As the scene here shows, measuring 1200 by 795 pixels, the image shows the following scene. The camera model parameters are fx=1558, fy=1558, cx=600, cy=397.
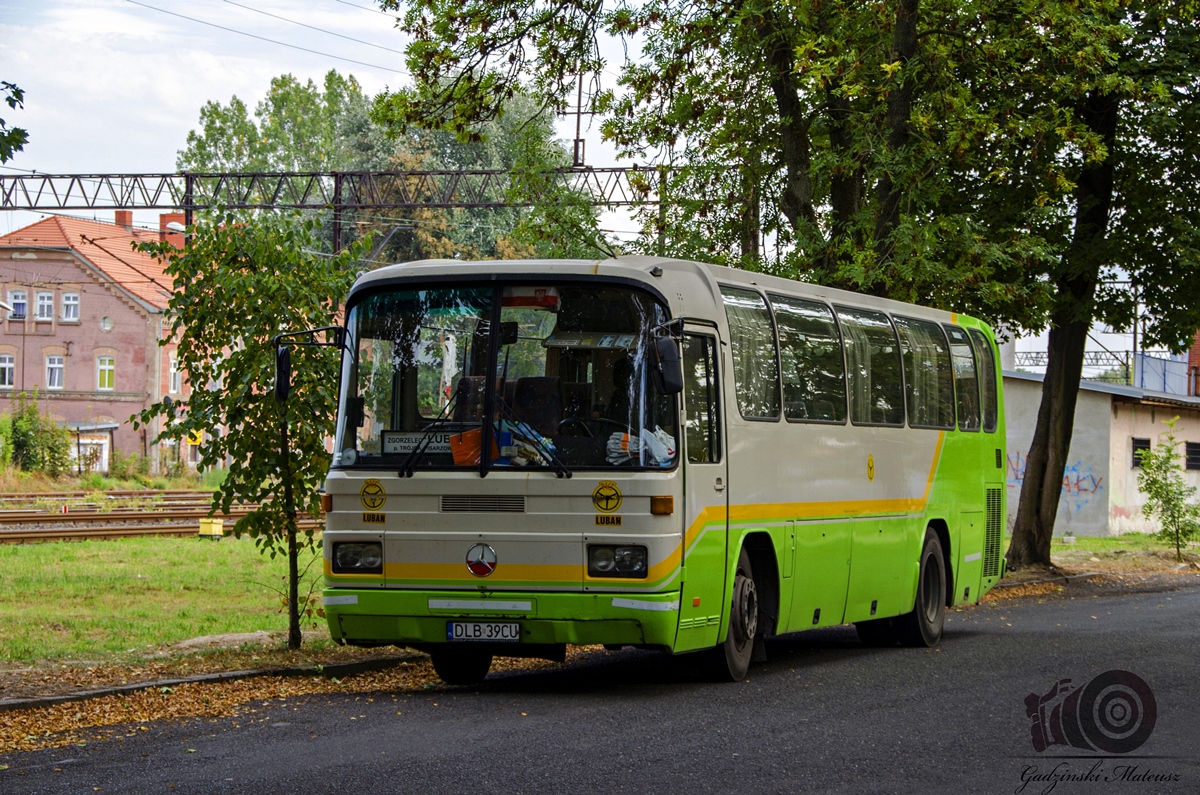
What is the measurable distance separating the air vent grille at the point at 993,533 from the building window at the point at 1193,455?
2869cm

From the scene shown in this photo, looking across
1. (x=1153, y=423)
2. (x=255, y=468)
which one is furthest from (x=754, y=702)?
(x=1153, y=423)

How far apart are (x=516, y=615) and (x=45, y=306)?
62.7 metres

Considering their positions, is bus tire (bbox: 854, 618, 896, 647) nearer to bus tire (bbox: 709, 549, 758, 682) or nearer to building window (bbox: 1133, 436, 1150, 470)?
bus tire (bbox: 709, 549, 758, 682)

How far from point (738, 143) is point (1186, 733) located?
14.4m

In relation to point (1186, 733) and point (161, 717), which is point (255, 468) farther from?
point (1186, 733)

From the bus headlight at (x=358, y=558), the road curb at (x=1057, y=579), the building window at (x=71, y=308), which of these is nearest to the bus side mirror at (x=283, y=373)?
the bus headlight at (x=358, y=558)

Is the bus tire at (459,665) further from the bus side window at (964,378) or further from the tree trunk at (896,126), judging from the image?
the tree trunk at (896,126)

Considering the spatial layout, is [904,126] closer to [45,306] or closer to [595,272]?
[595,272]

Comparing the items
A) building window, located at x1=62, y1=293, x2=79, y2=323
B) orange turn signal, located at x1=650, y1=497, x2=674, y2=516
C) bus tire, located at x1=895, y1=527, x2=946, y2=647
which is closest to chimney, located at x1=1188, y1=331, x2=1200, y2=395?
bus tire, located at x1=895, y1=527, x2=946, y2=647

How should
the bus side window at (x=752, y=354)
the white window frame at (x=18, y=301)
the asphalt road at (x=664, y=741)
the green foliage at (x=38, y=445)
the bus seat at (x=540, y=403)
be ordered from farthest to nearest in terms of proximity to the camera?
the white window frame at (x=18, y=301)
the green foliage at (x=38, y=445)
the bus side window at (x=752, y=354)
the bus seat at (x=540, y=403)
the asphalt road at (x=664, y=741)

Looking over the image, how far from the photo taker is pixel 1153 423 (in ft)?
139

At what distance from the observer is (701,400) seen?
1179 cm

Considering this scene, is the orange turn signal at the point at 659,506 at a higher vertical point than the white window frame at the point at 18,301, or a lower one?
lower

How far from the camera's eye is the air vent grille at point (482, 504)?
36.4ft
